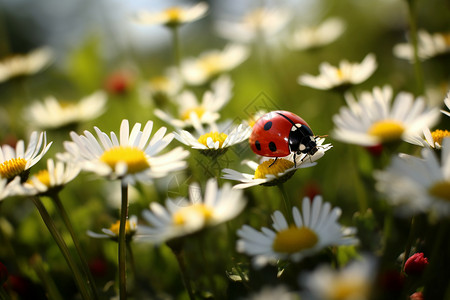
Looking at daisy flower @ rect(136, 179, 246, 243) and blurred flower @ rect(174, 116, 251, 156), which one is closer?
daisy flower @ rect(136, 179, 246, 243)

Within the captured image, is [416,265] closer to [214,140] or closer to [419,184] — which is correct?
[419,184]

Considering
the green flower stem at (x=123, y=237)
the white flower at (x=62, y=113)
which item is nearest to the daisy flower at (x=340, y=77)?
the green flower stem at (x=123, y=237)

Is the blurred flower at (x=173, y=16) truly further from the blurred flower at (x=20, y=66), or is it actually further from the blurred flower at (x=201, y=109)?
the blurred flower at (x=20, y=66)

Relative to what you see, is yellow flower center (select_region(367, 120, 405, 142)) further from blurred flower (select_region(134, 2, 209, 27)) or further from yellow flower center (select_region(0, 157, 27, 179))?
blurred flower (select_region(134, 2, 209, 27))

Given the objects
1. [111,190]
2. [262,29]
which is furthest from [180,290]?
[262,29]

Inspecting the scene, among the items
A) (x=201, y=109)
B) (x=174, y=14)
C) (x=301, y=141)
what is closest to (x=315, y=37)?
(x=174, y=14)

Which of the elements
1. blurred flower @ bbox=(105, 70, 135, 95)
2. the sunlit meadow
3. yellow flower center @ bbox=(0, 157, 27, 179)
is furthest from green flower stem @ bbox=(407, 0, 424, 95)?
blurred flower @ bbox=(105, 70, 135, 95)
